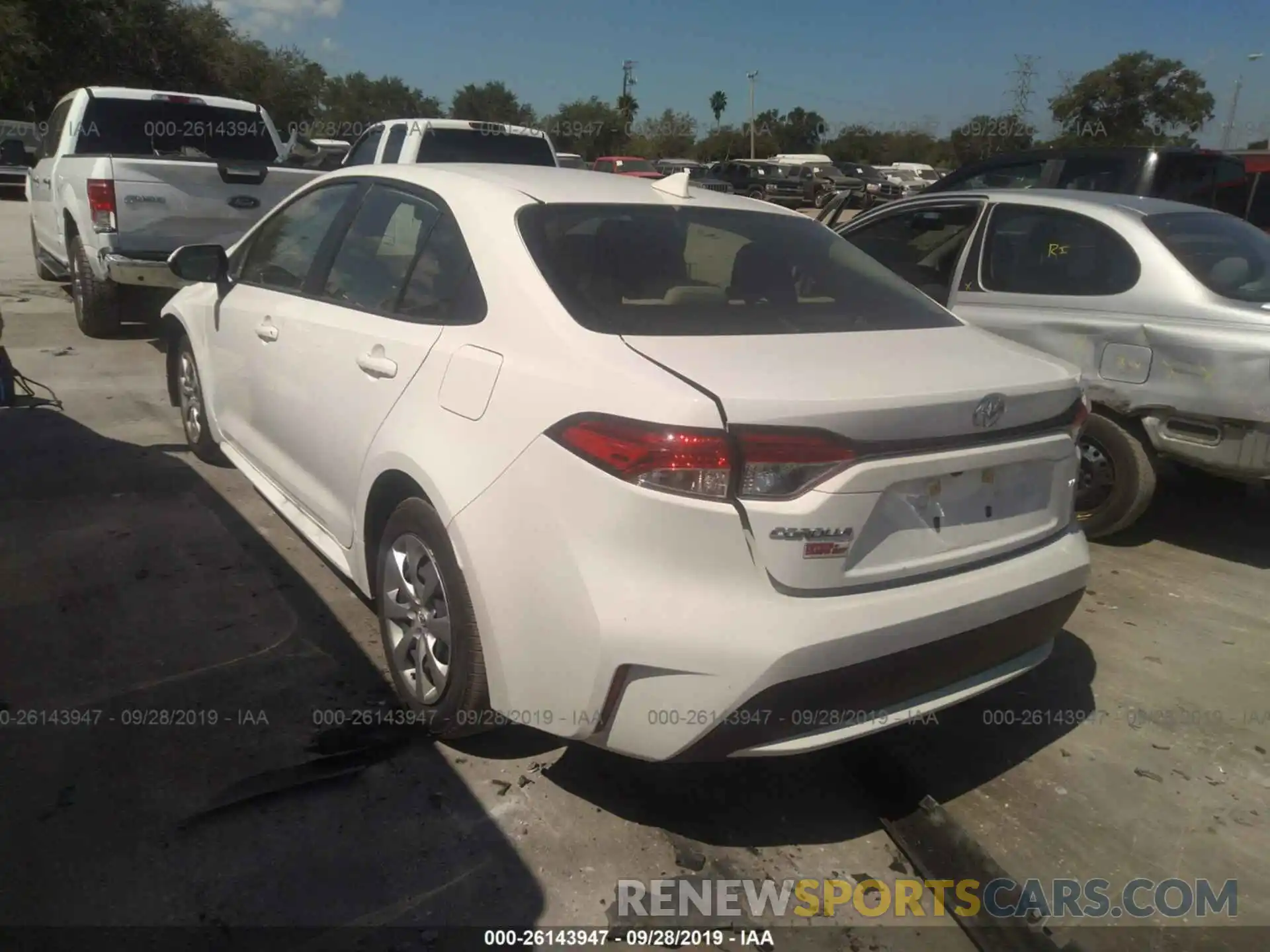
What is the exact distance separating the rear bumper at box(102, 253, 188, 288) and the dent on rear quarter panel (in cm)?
568

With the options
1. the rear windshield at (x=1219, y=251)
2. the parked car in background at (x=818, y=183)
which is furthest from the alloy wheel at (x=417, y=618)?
the parked car in background at (x=818, y=183)

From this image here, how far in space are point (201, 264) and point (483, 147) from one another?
662cm

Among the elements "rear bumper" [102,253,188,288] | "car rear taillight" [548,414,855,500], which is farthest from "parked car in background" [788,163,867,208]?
"car rear taillight" [548,414,855,500]

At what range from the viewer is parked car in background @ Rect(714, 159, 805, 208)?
3372cm

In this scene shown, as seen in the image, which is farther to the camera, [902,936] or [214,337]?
[214,337]

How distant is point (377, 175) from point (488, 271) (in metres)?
1.12

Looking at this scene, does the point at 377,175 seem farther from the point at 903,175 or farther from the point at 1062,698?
the point at 903,175

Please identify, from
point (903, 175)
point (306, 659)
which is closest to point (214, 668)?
point (306, 659)

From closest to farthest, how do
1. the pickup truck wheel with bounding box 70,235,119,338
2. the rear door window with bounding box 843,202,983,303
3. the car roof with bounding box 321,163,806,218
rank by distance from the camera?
1. the car roof with bounding box 321,163,806,218
2. the rear door window with bounding box 843,202,983,303
3. the pickup truck wheel with bounding box 70,235,119,338

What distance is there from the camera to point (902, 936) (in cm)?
247

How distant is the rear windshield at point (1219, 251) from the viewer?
460cm

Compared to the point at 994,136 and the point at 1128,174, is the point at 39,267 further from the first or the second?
the point at 994,136

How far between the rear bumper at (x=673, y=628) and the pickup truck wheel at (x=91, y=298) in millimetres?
6447

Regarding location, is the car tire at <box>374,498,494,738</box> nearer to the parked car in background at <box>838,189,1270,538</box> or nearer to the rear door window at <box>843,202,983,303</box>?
the parked car in background at <box>838,189,1270,538</box>
